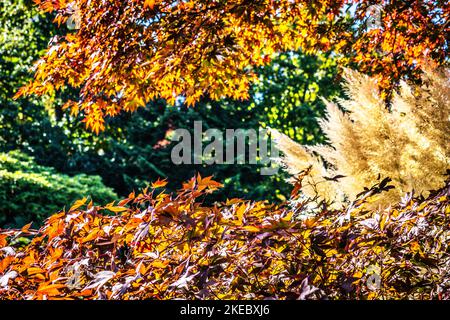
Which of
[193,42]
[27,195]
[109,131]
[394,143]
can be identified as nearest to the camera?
[193,42]

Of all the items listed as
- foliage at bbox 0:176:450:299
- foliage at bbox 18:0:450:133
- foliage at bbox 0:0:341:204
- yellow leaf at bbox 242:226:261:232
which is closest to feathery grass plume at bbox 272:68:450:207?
foliage at bbox 18:0:450:133

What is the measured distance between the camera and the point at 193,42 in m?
3.30

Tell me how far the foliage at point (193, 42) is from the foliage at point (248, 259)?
5.48 ft

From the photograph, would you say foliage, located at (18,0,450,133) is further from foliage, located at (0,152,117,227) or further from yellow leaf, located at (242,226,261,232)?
foliage, located at (0,152,117,227)

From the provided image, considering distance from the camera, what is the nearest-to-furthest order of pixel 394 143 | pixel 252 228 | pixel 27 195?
pixel 252 228 < pixel 394 143 < pixel 27 195

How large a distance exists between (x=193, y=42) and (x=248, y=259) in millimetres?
2047

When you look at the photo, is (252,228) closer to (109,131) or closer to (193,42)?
(193,42)

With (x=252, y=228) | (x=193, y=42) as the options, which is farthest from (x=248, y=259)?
(x=193, y=42)

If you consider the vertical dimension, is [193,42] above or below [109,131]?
below

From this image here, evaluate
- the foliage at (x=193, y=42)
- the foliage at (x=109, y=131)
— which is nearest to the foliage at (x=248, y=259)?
the foliage at (x=193, y=42)

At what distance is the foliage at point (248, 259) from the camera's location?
58.9 inches

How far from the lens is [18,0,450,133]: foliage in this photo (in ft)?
10.5
